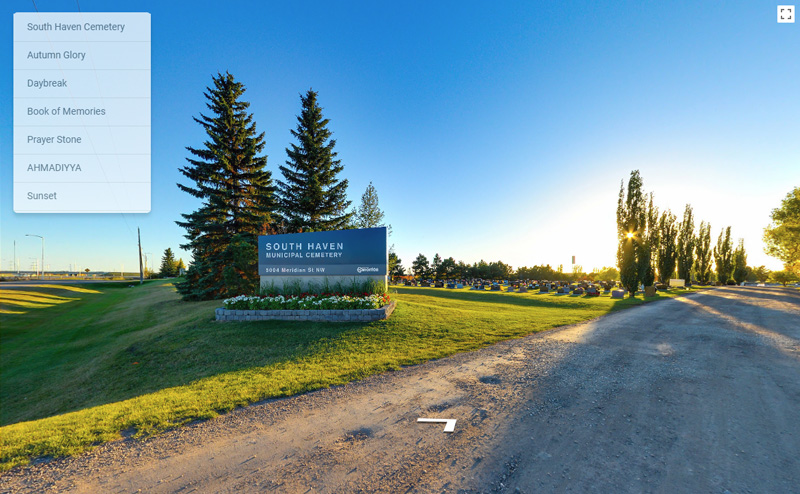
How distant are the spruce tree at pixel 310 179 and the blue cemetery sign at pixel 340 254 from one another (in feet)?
37.6

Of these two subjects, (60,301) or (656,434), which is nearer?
(656,434)

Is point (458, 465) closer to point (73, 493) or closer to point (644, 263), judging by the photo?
point (73, 493)

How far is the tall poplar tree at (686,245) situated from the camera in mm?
37094

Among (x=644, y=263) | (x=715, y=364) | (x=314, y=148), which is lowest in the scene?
(x=715, y=364)

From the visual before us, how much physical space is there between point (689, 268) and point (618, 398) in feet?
158

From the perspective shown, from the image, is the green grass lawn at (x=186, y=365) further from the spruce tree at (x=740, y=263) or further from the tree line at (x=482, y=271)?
the spruce tree at (x=740, y=263)

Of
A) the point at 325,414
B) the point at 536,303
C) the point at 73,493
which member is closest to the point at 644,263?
the point at 536,303

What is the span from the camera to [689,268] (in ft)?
122

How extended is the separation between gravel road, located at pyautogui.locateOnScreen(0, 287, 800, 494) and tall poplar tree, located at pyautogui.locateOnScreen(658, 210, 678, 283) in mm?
34423

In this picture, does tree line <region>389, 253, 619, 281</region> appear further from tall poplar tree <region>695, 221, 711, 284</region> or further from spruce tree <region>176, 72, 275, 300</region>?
spruce tree <region>176, 72, 275, 300</region>

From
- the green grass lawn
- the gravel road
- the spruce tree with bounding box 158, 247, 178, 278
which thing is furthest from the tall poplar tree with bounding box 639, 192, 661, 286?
the spruce tree with bounding box 158, 247, 178, 278

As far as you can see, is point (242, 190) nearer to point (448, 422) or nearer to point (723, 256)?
point (448, 422)

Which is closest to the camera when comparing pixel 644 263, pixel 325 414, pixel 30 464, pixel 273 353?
pixel 30 464

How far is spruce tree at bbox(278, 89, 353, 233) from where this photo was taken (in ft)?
76.9
